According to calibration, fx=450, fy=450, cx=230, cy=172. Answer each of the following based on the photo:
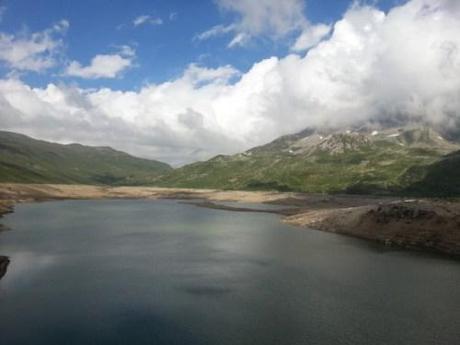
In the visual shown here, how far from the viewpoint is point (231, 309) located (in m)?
69.1

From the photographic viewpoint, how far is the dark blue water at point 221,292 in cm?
5938

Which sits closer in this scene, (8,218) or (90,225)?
(90,225)

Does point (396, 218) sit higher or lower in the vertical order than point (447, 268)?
higher

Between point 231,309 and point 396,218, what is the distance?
9282 centimetres

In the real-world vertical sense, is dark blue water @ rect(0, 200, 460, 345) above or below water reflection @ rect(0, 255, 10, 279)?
below

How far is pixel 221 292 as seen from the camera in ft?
258

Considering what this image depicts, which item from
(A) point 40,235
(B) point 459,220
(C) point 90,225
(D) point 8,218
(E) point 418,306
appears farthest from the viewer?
(D) point 8,218

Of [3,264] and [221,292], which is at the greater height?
[3,264]

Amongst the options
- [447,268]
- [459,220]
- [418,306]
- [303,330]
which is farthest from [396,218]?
[303,330]

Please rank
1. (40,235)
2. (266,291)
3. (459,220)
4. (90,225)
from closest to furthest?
(266,291) → (459,220) → (40,235) → (90,225)

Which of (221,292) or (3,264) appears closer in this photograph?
(221,292)

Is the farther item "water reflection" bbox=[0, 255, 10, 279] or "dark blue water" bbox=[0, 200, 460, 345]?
"water reflection" bbox=[0, 255, 10, 279]

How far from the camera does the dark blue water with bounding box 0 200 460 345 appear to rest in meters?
59.4

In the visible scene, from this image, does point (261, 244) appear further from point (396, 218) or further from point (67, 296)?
point (67, 296)
